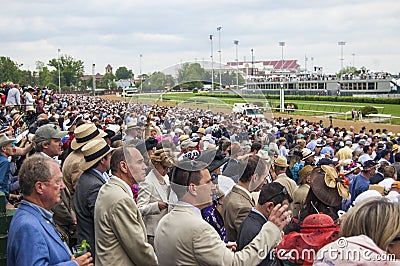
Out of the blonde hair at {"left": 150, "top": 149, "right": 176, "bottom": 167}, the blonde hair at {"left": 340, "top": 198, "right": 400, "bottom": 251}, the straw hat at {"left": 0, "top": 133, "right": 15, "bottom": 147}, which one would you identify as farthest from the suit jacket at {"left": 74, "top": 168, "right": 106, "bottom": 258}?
the blonde hair at {"left": 340, "top": 198, "right": 400, "bottom": 251}

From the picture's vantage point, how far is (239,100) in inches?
189

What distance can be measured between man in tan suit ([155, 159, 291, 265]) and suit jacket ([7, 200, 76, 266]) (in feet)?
2.27

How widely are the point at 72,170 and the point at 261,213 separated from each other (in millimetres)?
2824

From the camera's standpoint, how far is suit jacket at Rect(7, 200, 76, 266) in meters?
3.38

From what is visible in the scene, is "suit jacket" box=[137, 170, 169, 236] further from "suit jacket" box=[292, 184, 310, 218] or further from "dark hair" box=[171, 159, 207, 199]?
"suit jacket" box=[292, 184, 310, 218]

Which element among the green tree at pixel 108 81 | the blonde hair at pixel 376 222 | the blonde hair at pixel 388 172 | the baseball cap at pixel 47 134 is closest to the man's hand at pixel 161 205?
the baseball cap at pixel 47 134

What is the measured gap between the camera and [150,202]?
544cm

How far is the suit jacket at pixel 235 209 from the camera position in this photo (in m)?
4.88

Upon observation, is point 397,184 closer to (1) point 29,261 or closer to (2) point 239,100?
(2) point 239,100

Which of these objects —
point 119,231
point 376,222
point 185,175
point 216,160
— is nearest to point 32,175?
point 119,231

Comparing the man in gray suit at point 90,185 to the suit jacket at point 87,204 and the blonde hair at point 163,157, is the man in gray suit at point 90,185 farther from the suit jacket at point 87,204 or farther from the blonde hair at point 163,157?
the blonde hair at point 163,157

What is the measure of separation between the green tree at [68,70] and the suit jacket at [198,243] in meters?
119

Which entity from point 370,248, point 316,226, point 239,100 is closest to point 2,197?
point 239,100

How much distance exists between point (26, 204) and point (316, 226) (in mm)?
2025
